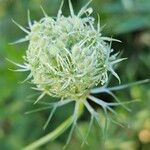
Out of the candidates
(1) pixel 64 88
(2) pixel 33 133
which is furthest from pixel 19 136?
(1) pixel 64 88

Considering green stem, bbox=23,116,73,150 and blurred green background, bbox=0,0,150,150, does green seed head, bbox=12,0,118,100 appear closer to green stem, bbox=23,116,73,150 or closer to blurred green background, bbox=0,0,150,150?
green stem, bbox=23,116,73,150

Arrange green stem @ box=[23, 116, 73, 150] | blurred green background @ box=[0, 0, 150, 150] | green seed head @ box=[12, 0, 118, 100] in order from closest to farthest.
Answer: green seed head @ box=[12, 0, 118, 100]
green stem @ box=[23, 116, 73, 150]
blurred green background @ box=[0, 0, 150, 150]

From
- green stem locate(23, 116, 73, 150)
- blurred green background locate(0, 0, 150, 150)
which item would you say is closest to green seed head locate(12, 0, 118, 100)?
green stem locate(23, 116, 73, 150)

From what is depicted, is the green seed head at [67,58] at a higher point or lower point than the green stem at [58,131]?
higher

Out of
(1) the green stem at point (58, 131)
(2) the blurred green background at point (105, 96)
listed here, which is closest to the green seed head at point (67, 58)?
(1) the green stem at point (58, 131)

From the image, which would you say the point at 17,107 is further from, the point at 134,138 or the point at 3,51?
the point at 134,138

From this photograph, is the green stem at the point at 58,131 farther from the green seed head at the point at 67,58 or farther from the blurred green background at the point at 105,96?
the blurred green background at the point at 105,96

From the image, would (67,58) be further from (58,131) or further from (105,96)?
(105,96)

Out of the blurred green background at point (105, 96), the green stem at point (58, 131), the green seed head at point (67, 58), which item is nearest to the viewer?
the green seed head at point (67, 58)

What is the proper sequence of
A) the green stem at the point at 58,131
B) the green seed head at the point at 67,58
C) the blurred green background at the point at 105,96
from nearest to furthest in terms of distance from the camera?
the green seed head at the point at 67,58 → the green stem at the point at 58,131 → the blurred green background at the point at 105,96
